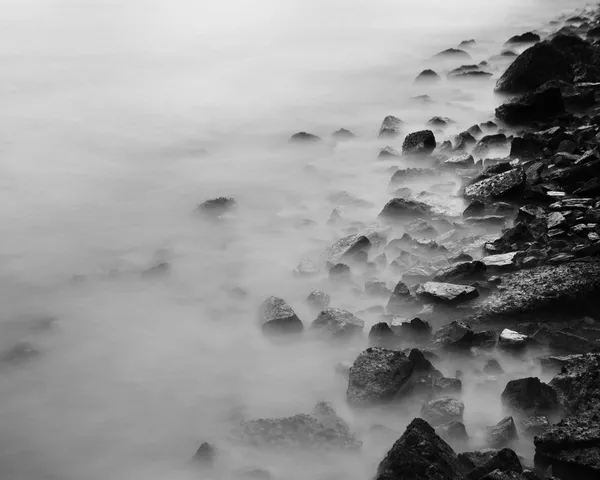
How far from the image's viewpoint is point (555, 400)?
303 centimetres

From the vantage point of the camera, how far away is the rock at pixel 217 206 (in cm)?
528

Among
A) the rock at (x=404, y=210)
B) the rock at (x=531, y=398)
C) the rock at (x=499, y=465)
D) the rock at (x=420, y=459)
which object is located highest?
the rock at (x=420, y=459)

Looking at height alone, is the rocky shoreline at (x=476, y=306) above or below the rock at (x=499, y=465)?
below

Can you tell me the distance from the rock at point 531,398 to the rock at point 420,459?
0.56 meters

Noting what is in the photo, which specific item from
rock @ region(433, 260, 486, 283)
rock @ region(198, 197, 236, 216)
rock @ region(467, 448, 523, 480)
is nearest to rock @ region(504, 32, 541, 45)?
rock @ region(198, 197, 236, 216)

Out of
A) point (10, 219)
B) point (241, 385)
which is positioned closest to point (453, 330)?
point (241, 385)

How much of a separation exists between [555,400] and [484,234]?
181cm

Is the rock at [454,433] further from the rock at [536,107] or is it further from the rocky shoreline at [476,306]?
the rock at [536,107]

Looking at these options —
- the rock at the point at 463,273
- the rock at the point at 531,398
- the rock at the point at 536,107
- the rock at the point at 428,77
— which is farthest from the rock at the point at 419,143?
the rock at the point at 531,398

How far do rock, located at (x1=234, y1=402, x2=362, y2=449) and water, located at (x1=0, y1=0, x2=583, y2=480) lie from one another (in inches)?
3.4

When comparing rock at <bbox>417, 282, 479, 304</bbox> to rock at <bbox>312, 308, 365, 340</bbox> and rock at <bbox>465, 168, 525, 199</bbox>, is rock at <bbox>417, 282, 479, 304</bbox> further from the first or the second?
rock at <bbox>465, 168, 525, 199</bbox>

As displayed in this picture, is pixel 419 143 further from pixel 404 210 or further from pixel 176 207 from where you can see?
pixel 176 207

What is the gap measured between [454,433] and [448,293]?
3.63 ft

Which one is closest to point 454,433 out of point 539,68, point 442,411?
point 442,411
